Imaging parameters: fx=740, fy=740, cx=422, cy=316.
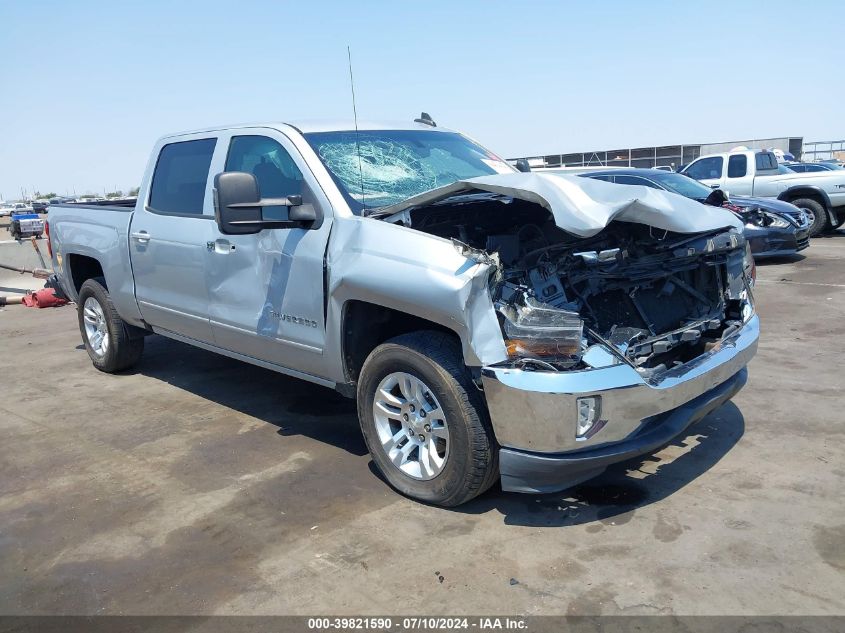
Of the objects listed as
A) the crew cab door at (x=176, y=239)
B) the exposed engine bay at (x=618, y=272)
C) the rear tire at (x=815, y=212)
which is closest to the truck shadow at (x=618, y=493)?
the exposed engine bay at (x=618, y=272)

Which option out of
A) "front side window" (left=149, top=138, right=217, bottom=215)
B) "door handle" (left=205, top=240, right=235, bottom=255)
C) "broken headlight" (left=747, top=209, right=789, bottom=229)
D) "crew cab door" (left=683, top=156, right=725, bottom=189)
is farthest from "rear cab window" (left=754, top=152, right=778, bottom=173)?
"door handle" (left=205, top=240, right=235, bottom=255)

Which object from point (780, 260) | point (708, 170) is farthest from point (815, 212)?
point (780, 260)

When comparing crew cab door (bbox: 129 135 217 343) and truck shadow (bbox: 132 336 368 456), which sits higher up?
crew cab door (bbox: 129 135 217 343)

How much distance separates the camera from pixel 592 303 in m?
4.02

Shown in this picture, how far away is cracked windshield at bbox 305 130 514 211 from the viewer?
427 cm

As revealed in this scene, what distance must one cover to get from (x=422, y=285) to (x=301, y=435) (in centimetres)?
188

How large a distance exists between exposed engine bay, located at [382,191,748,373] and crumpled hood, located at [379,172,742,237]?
256 millimetres

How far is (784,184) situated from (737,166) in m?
0.95

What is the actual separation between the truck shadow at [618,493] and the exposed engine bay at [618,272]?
23.4 inches

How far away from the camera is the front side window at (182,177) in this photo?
202 inches

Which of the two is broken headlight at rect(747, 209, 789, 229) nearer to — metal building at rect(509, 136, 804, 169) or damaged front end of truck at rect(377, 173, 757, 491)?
Answer: damaged front end of truck at rect(377, 173, 757, 491)

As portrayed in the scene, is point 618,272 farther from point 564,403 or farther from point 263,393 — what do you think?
point 263,393

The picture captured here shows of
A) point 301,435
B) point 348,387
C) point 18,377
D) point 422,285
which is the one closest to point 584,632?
point 422,285

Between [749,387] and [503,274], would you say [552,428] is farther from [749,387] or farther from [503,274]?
[749,387]
